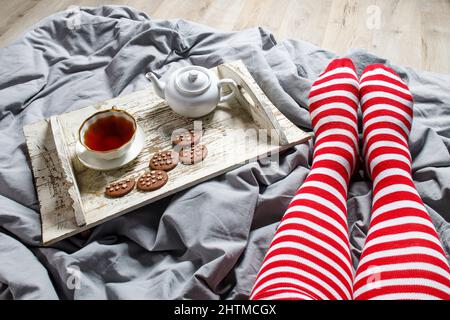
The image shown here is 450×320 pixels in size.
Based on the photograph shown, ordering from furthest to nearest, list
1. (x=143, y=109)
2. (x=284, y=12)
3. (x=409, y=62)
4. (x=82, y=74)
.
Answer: (x=284, y=12), (x=409, y=62), (x=82, y=74), (x=143, y=109)

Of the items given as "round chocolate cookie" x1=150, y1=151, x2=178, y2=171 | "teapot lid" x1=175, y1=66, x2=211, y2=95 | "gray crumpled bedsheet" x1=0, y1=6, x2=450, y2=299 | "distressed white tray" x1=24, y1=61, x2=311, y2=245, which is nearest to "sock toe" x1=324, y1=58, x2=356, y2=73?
"gray crumpled bedsheet" x1=0, y1=6, x2=450, y2=299

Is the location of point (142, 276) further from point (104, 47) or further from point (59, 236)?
point (104, 47)

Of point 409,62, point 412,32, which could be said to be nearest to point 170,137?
point 409,62

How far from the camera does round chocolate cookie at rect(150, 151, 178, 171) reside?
660 millimetres

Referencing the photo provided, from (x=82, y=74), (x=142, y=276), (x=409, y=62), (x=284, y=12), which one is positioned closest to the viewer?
(x=142, y=276)

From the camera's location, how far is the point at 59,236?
0.58 metres

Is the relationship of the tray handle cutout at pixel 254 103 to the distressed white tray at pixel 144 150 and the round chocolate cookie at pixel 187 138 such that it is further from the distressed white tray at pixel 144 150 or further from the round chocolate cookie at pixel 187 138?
the round chocolate cookie at pixel 187 138

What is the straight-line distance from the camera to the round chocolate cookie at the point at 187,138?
2.28ft

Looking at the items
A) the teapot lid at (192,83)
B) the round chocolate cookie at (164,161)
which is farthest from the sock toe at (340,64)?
the round chocolate cookie at (164,161)

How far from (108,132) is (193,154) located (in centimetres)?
16

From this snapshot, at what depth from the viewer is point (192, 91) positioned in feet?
2.29

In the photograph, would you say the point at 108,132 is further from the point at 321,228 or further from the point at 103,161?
the point at 321,228

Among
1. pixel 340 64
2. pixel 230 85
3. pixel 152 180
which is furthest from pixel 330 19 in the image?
pixel 152 180
